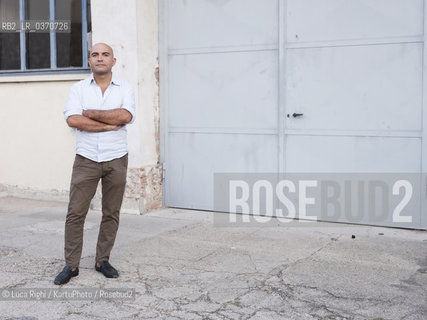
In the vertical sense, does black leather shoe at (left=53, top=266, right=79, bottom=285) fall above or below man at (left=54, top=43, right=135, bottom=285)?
below

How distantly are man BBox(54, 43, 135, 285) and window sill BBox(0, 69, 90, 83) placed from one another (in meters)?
3.23

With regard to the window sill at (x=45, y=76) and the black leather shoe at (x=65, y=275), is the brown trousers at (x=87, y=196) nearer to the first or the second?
the black leather shoe at (x=65, y=275)

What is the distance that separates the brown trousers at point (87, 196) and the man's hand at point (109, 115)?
327mm

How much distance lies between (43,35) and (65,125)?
1299mm

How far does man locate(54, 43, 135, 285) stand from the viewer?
479cm

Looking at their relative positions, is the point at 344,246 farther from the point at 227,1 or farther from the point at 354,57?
the point at 227,1

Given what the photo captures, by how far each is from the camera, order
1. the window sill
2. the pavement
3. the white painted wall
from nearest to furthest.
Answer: the pavement
the window sill
the white painted wall

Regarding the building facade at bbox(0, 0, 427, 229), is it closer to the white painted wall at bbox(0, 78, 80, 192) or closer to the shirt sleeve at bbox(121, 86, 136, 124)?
the white painted wall at bbox(0, 78, 80, 192)

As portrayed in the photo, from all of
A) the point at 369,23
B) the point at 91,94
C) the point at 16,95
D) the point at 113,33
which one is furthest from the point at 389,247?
the point at 16,95

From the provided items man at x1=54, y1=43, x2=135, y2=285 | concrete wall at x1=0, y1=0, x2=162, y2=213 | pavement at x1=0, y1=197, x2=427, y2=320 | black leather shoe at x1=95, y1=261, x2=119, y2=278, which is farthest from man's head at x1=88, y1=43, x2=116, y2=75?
concrete wall at x1=0, y1=0, x2=162, y2=213

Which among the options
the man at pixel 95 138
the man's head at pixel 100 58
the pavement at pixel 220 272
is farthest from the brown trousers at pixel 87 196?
the man's head at pixel 100 58

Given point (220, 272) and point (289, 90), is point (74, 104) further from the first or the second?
point (289, 90)

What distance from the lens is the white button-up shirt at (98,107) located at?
482 cm

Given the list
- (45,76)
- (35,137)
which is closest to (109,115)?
(45,76)
